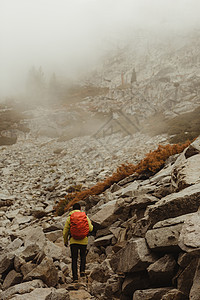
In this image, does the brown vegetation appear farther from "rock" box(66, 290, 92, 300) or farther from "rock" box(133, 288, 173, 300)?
"rock" box(133, 288, 173, 300)

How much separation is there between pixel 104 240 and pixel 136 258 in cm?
296

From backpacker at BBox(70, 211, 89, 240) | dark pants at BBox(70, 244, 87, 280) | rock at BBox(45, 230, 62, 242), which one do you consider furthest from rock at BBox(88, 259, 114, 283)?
rock at BBox(45, 230, 62, 242)

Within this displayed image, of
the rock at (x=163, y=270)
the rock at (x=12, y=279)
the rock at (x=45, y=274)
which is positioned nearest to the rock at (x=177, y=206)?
the rock at (x=163, y=270)

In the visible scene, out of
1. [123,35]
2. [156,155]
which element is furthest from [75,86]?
[156,155]

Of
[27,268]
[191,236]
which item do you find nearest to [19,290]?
[27,268]

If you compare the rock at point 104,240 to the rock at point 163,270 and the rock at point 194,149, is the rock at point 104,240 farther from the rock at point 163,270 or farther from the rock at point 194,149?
the rock at point 194,149

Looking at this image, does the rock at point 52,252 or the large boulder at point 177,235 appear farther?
the rock at point 52,252

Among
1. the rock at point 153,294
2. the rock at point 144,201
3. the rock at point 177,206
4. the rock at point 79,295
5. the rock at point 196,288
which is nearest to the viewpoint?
the rock at point 196,288

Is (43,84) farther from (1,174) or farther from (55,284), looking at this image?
(55,284)

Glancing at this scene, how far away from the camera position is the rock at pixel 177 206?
3.69 metres

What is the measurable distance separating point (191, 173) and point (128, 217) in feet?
8.80

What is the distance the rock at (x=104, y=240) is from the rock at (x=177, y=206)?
2.62m

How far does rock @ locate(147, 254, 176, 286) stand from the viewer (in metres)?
3.11

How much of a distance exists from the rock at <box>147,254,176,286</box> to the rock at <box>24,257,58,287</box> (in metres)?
2.30
